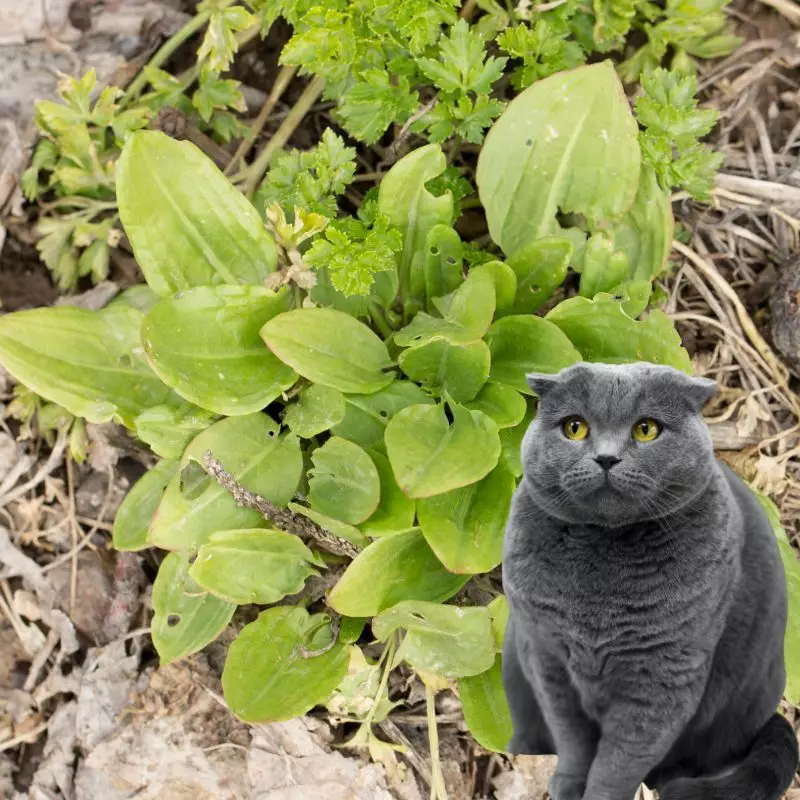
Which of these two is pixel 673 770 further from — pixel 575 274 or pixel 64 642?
pixel 64 642

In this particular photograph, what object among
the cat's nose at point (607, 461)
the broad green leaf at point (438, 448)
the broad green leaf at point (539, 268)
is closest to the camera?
the cat's nose at point (607, 461)

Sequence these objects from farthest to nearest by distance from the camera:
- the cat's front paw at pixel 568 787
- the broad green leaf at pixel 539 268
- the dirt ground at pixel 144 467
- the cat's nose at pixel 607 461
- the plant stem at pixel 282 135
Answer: the plant stem at pixel 282 135 → the dirt ground at pixel 144 467 → the broad green leaf at pixel 539 268 → the cat's front paw at pixel 568 787 → the cat's nose at pixel 607 461

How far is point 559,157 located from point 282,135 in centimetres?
87

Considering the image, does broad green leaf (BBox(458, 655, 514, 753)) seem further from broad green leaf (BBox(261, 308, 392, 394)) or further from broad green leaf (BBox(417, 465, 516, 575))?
broad green leaf (BBox(261, 308, 392, 394))

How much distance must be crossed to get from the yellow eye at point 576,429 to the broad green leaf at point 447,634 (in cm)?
86

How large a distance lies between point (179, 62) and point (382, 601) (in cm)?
180

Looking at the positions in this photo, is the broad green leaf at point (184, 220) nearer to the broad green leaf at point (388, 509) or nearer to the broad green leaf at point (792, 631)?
the broad green leaf at point (388, 509)

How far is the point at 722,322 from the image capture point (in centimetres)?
230

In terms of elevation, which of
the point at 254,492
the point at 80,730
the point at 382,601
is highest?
the point at 254,492

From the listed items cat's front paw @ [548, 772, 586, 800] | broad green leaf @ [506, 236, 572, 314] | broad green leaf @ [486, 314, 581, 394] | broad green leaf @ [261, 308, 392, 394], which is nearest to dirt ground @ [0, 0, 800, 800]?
broad green leaf @ [506, 236, 572, 314]

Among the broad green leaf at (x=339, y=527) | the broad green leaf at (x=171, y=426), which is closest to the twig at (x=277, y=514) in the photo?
the broad green leaf at (x=339, y=527)

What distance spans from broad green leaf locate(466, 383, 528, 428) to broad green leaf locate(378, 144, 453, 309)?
1.09ft

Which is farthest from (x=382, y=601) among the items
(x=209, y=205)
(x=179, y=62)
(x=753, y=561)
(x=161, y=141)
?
(x=179, y=62)

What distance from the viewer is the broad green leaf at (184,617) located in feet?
7.04
